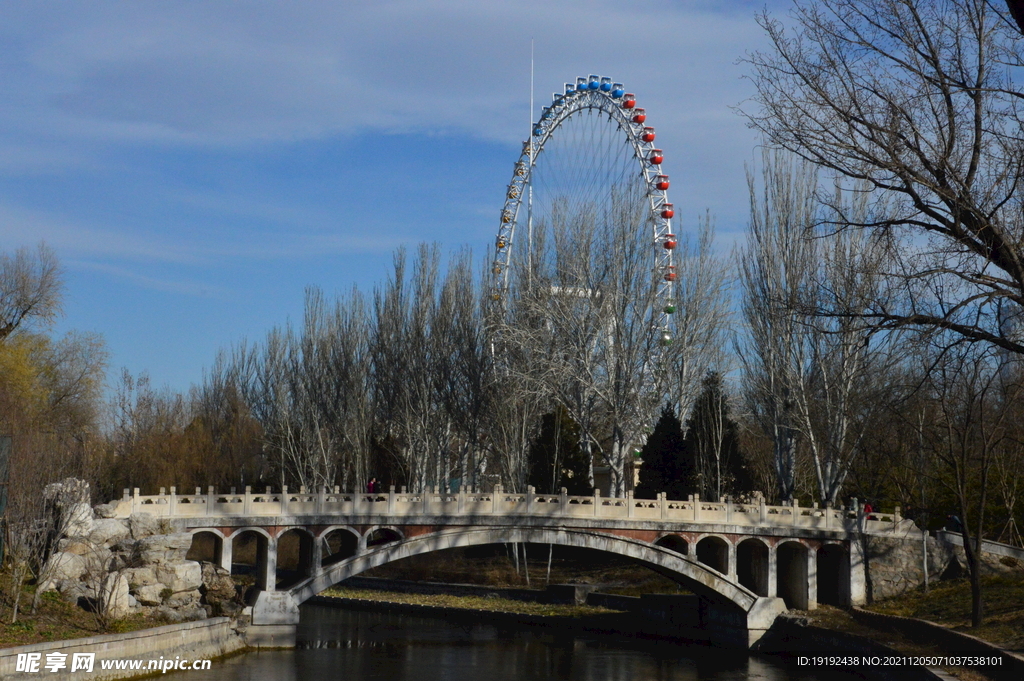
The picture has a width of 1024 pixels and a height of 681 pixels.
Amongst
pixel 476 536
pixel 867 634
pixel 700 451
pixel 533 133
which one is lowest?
pixel 867 634

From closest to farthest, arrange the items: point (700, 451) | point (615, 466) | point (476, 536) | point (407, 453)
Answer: point (476, 536) < point (615, 466) < point (700, 451) < point (407, 453)

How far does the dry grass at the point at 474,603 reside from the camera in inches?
1655

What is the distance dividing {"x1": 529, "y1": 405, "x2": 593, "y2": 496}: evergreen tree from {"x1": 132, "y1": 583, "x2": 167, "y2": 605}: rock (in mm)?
22248

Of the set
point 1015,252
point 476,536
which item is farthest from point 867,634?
point 1015,252

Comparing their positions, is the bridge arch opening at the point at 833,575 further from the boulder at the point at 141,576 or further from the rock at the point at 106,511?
the rock at the point at 106,511

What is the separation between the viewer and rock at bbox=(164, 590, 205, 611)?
30906mm

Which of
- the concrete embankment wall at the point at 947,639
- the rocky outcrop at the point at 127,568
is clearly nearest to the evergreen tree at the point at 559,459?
the concrete embankment wall at the point at 947,639

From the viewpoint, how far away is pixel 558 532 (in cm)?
3569

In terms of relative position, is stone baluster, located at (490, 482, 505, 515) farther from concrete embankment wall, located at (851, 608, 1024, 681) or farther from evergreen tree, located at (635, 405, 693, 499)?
evergreen tree, located at (635, 405, 693, 499)

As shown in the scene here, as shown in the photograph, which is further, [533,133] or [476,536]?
[533,133]

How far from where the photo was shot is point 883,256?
13203mm

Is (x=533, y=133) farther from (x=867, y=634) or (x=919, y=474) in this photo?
(x=867, y=634)

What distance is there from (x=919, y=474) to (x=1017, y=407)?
5.78m

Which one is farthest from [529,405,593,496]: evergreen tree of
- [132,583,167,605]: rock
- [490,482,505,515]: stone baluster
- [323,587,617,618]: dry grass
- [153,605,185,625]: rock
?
[132,583,167,605]: rock
